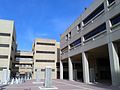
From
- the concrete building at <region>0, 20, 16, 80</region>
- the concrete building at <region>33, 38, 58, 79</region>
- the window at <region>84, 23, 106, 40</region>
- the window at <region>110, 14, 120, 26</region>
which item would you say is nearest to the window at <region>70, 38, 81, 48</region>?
the window at <region>84, 23, 106, 40</region>

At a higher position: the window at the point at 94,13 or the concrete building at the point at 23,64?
the window at the point at 94,13

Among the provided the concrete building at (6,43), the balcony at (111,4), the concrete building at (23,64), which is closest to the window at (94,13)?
the balcony at (111,4)

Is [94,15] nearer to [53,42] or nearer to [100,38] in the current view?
[100,38]

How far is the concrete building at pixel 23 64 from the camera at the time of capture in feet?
193

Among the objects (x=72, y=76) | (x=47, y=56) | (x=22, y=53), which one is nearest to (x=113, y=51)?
(x=72, y=76)

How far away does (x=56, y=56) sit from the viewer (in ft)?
185

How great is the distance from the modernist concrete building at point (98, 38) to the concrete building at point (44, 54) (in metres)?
14.1

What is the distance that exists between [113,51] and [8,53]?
110 ft

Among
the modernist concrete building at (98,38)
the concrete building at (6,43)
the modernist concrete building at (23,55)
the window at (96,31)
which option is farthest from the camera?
the modernist concrete building at (23,55)

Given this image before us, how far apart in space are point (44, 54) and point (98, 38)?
33441mm

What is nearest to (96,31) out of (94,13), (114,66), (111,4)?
(94,13)

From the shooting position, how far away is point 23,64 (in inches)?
2386

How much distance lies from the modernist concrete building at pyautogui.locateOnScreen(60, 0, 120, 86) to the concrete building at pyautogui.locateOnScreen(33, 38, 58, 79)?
14.1 metres

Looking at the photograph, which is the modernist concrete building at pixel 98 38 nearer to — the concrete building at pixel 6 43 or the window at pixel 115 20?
the window at pixel 115 20
